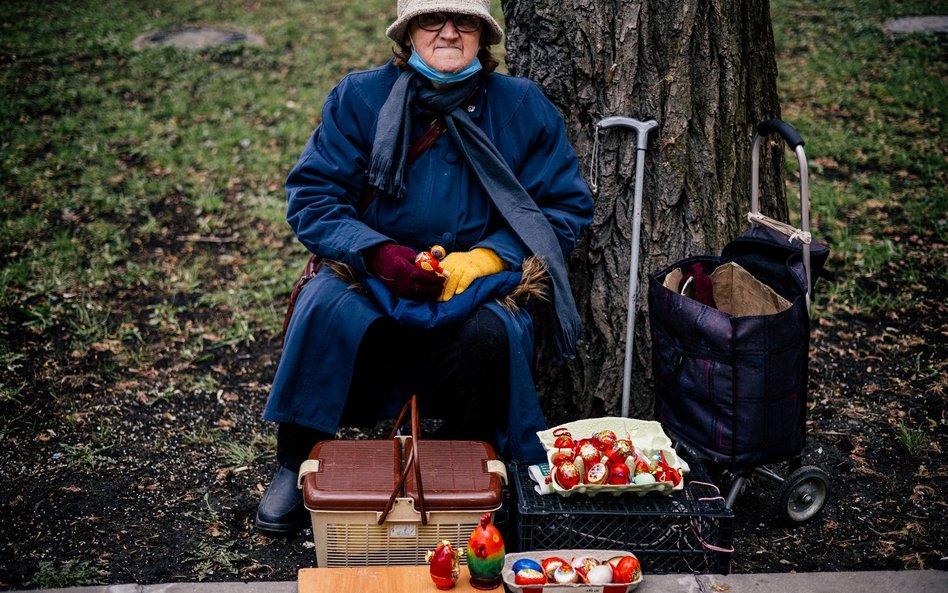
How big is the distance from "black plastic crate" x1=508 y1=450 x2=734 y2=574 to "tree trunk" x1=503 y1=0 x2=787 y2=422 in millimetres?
987

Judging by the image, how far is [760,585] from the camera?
2.61 metres

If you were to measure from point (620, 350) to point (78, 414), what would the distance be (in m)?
2.52

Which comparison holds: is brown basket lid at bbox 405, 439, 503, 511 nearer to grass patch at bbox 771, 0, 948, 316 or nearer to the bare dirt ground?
the bare dirt ground

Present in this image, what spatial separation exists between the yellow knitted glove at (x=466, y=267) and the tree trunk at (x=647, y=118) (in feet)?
2.04

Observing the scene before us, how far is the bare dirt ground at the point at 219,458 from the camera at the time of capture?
3.01 meters

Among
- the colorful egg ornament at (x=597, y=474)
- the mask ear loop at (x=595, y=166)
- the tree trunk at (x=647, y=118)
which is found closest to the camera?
the colorful egg ornament at (x=597, y=474)

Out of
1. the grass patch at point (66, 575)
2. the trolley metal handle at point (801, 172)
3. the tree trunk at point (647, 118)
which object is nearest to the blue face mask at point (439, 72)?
the tree trunk at point (647, 118)

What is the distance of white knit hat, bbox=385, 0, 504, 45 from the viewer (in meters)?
2.96

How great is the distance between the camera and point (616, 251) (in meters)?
3.54

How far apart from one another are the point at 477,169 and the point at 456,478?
1.16m

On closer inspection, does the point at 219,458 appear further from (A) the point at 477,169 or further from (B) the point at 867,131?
(B) the point at 867,131

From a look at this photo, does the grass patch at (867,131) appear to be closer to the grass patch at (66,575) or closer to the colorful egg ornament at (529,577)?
the colorful egg ornament at (529,577)

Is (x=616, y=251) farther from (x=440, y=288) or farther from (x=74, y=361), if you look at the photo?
(x=74, y=361)

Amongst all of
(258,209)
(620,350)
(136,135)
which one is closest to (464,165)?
(620,350)
